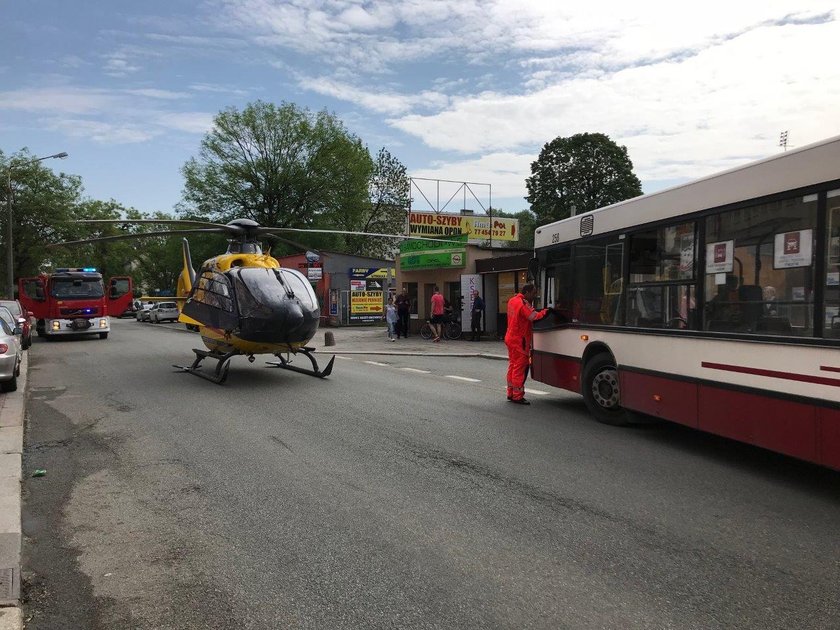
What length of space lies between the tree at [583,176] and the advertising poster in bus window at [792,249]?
2156 inches

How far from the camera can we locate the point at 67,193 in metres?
40.1

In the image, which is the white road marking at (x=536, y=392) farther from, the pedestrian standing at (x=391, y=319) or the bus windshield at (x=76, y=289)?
the bus windshield at (x=76, y=289)

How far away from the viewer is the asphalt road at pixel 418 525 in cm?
343

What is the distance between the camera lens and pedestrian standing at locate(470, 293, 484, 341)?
923 inches

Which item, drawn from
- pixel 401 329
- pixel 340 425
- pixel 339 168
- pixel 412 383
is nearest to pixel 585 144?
pixel 339 168

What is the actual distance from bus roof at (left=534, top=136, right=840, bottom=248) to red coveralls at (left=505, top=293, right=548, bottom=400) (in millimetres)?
1439

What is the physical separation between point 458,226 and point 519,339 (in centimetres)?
3568

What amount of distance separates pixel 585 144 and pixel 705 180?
2260 inches

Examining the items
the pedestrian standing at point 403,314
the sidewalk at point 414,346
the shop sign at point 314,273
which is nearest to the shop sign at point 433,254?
the pedestrian standing at point 403,314

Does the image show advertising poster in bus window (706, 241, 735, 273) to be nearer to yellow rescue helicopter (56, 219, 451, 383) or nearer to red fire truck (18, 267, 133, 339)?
yellow rescue helicopter (56, 219, 451, 383)

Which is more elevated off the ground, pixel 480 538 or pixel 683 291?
pixel 683 291

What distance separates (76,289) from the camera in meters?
27.4

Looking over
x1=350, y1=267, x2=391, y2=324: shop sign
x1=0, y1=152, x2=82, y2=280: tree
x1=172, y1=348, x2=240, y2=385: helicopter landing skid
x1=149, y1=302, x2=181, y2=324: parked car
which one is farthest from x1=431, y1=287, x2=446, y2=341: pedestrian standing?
x1=149, y1=302, x2=181, y2=324: parked car

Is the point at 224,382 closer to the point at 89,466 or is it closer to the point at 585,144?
the point at 89,466
